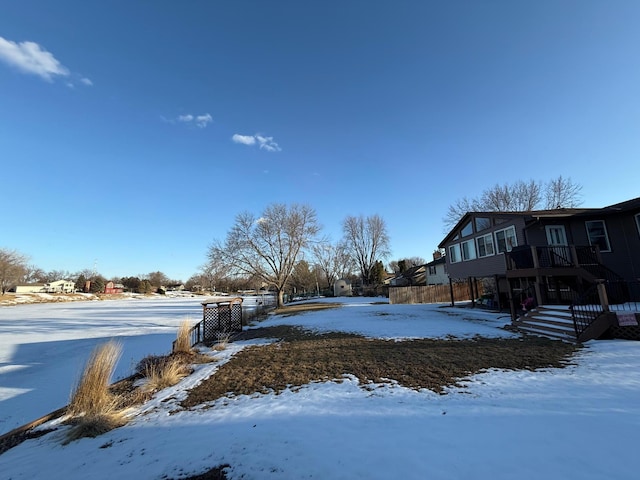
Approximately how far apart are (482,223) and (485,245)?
58.2 inches

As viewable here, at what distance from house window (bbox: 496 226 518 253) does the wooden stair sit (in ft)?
16.5

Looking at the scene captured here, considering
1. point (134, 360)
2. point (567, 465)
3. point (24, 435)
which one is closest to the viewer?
point (567, 465)

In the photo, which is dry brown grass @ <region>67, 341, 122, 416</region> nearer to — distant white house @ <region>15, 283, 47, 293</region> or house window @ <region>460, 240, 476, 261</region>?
house window @ <region>460, 240, 476, 261</region>

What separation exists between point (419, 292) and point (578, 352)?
20.4 m

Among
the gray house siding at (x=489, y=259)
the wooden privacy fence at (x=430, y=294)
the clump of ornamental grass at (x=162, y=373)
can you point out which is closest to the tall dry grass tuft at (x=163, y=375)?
the clump of ornamental grass at (x=162, y=373)

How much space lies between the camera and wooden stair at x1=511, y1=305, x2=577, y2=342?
951cm

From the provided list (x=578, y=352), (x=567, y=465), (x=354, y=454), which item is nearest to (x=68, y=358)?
(x=354, y=454)

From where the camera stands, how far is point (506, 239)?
16.7m

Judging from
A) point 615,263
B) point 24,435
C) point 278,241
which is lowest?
point 24,435

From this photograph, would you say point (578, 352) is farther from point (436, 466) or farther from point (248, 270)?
point (248, 270)

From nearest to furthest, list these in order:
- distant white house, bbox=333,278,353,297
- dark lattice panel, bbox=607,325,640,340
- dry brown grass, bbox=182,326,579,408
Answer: dry brown grass, bbox=182,326,579,408, dark lattice panel, bbox=607,325,640,340, distant white house, bbox=333,278,353,297

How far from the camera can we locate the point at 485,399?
478 cm

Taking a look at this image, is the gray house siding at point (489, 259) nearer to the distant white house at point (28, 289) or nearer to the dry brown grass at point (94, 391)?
the dry brown grass at point (94, 391)

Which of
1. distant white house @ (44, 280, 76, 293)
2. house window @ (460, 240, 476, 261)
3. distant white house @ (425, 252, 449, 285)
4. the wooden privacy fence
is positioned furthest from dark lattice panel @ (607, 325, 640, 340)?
distant white house @ (44, 280, 76, 293)
